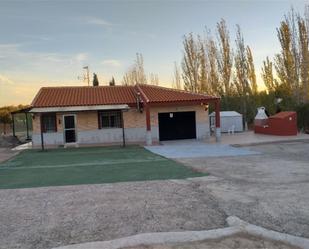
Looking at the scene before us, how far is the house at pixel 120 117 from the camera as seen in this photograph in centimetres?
2377

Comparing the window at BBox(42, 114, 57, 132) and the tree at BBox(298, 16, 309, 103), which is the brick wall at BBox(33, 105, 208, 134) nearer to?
the window at BBox(42, 114, 57, 132)

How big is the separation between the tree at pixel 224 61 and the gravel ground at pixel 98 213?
2777 centimetres

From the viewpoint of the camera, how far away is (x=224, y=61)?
119 feet

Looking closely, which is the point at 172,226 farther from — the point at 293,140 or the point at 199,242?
the point at 293,140

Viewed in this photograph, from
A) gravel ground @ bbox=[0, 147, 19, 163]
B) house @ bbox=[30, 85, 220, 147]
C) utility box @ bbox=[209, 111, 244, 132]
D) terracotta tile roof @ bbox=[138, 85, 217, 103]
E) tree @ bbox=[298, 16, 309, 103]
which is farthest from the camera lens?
tree @ bbox=[298, 16, 309, 103]

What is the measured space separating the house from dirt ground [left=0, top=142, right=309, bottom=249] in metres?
13.4

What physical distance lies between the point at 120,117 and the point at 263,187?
1632 cm

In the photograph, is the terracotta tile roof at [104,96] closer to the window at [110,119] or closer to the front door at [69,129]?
the window at [110,119]

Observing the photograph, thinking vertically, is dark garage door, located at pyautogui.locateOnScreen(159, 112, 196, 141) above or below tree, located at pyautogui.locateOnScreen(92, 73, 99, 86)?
below

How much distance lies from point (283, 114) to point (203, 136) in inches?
208

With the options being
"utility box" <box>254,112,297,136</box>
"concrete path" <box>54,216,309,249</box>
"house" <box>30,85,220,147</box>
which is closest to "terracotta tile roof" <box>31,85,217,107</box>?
"house" <box>30,85,220,147</box>

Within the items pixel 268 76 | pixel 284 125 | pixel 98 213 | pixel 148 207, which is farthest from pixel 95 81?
pixel 98 213

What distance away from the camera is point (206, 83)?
3941 cm

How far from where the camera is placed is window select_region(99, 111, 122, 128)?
81.1 feet
